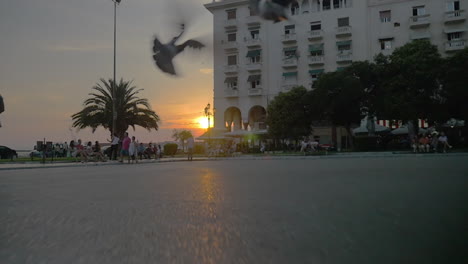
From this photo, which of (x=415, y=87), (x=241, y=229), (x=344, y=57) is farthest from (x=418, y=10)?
(x=241, y=229)

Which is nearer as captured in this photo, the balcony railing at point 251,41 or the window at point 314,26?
the balcony railing at point 251,41

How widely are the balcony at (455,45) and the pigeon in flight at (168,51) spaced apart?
147ft

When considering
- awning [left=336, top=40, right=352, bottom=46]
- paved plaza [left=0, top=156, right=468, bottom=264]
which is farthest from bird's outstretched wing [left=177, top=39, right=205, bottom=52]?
awning [left=336, top=40, right=352, bottom=46]

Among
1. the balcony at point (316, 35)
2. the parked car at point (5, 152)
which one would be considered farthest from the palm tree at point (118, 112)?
the balcony at point (316, 35)

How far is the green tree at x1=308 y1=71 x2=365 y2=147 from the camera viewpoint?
36.9 meters

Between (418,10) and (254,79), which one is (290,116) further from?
(254,79)

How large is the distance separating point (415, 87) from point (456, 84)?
10.7 ft

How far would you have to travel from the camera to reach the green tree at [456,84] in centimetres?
3359

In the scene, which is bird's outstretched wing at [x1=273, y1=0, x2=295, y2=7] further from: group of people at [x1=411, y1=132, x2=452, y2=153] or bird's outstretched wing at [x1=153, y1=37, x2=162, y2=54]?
group of people at [x1=411, y1=132, x2=452, y2=153]

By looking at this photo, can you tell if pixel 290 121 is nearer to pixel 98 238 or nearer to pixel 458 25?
pixel 458 25

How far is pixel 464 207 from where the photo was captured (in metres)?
3.94

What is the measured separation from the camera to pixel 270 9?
6.30 feet

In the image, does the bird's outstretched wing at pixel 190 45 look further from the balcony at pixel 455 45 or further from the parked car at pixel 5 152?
the balcony at pixel 455 45

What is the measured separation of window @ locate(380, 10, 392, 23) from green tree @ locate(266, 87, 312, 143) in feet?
36.2
